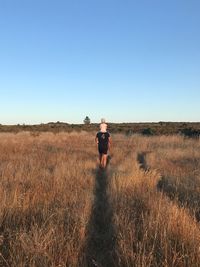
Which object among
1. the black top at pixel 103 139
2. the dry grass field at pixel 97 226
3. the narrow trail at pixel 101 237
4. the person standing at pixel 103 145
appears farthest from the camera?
the black top at pixel 103 139

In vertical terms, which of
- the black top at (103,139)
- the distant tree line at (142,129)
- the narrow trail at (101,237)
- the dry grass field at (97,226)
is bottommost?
the narrow trail at (101,237)

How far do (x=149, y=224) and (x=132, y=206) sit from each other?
5.69 ft

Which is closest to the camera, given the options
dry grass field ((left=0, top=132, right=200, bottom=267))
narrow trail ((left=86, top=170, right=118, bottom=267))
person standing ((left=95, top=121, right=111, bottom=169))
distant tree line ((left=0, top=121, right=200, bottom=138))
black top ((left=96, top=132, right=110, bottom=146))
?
dry grass field ((left=0, top=132, right=200, bottom=267))

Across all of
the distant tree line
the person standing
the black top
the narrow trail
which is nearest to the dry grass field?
the narrow trail

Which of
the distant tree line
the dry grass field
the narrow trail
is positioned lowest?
the narrow trail

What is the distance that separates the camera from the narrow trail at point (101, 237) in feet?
16.5

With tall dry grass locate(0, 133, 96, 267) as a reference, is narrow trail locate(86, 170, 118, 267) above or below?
below

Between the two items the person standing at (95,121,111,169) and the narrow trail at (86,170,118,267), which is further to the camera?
the person standing at (95,121,111,169)

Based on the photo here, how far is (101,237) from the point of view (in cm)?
586

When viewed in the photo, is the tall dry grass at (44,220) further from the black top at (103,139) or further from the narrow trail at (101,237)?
the black top at (103,139)

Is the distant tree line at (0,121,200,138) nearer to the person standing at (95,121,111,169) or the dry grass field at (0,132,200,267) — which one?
the person standing at (95,121,111,169)

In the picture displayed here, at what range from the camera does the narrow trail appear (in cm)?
502

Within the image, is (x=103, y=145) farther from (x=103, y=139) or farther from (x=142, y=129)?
(x=142, y=129)

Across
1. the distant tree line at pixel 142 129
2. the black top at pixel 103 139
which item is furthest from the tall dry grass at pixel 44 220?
the distant tree line at pixel 142 129
